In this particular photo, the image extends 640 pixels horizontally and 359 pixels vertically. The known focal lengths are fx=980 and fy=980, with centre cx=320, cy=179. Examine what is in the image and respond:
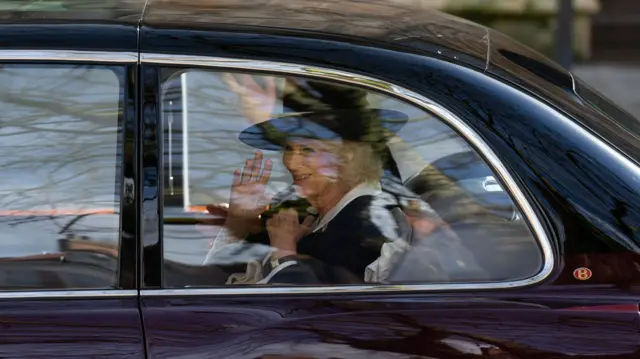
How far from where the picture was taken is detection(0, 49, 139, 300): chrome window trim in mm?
2128

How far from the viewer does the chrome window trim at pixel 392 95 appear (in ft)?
7.00

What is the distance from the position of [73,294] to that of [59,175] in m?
0.28

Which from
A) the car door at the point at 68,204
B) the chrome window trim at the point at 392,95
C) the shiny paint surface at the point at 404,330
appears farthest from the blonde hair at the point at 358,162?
the car door at the point at 68,204

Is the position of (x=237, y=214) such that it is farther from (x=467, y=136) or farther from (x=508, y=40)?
(x=508, y=40)

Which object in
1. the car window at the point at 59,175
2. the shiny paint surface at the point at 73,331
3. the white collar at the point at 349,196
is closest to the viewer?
the shiny paint surface at the point at 73,331

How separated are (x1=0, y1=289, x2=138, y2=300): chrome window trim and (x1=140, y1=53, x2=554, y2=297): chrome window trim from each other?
0.14 ft

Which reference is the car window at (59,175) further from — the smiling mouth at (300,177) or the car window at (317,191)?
the smiling mouth at (300,177)

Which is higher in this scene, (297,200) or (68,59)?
(68,59)

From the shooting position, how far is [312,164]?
2.27 m

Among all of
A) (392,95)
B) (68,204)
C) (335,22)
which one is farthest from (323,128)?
(68,204)

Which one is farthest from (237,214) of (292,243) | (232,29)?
(232,29)

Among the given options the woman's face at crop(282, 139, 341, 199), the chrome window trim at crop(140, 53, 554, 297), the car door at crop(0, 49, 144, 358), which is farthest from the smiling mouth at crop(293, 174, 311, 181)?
the car door at crop(0, 49, 144, 358)

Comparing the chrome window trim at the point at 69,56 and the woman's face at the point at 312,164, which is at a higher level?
the chrome window trim at the point at 69,56

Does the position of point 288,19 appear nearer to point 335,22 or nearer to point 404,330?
point 335,22
